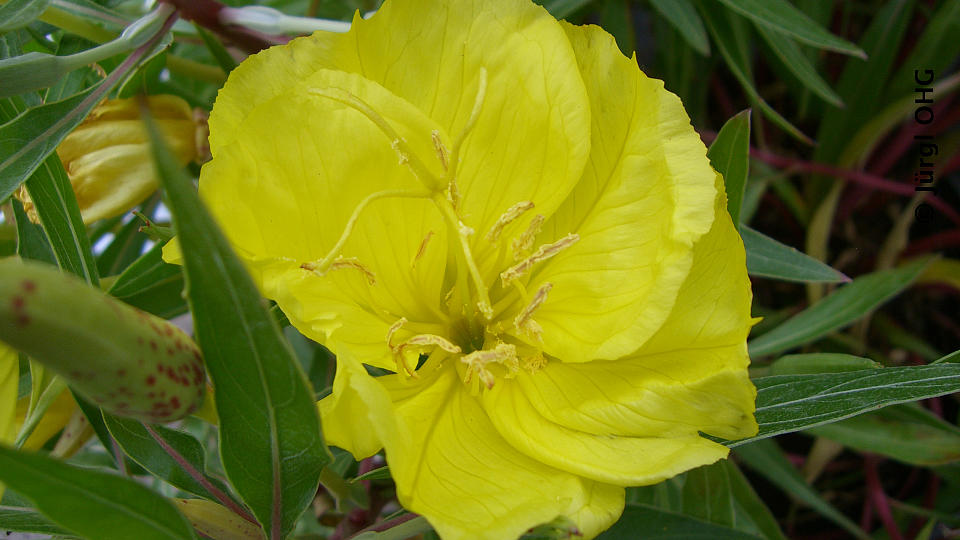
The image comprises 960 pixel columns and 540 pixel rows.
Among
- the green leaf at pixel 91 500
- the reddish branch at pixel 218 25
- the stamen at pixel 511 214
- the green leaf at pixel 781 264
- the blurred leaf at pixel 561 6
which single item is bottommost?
the green leaf at pixel 781 264

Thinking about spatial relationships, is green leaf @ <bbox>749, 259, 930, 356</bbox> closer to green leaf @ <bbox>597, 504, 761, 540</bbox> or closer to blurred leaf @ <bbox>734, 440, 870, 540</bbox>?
blurred leaf @ <bbox>734, 440, 870, 540</bbox>

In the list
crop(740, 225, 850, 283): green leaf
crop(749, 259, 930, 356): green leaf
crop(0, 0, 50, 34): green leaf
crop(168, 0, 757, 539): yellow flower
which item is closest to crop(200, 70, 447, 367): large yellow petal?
crop(168, 0, 757, 539): yellow flower

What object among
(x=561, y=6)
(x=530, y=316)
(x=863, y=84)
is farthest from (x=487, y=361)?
(x=863, y=84)

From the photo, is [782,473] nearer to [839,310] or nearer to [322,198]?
[839,310]

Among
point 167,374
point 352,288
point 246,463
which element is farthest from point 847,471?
point 167,374

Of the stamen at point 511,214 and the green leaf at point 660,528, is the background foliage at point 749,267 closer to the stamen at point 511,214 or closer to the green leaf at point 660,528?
the green leaf at point 660,528

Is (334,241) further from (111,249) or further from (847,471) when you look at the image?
(847,471)

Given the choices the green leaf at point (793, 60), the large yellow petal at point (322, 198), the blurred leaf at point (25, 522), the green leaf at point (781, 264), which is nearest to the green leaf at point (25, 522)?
the blurred leaf at point (25, 522)
